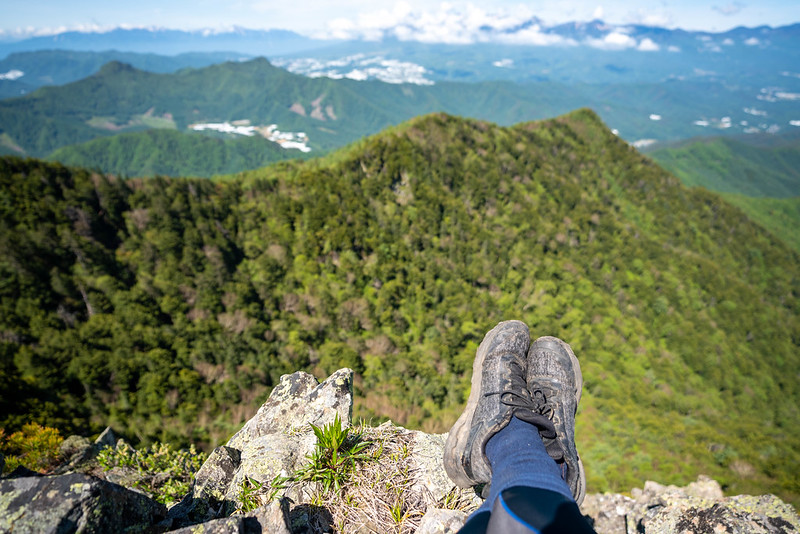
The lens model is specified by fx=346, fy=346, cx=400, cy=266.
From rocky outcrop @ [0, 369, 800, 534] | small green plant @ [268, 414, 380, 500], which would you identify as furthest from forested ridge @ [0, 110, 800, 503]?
small green plant @ [268, 414, 380, 500]

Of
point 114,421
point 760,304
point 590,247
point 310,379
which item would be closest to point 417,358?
point 114,421

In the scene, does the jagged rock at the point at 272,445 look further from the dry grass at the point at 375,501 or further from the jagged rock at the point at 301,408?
the dry grass at the point at 375,501

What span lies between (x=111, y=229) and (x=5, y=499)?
34.7 metres

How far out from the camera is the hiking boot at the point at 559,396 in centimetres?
331

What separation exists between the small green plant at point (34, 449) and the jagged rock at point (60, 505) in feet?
12.9

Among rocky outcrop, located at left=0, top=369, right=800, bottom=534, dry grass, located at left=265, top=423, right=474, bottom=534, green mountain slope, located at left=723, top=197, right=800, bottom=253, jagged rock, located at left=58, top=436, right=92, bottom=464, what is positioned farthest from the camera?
green mountain slope, located at left=723, top=197, right=800, bottom=253

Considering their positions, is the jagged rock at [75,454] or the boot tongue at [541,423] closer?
the boot tongue at [541,423]

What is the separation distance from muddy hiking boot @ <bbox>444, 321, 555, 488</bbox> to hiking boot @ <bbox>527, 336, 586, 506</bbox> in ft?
0.41

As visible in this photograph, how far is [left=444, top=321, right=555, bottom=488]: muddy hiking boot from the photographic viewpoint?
341 centimetres

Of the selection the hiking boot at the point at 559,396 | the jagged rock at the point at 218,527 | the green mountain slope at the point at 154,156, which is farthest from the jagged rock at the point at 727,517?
the green mountain slope at the point at 154,156

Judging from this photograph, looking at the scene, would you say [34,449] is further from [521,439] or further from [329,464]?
[521,439]

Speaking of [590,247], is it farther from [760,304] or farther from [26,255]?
[26,255]

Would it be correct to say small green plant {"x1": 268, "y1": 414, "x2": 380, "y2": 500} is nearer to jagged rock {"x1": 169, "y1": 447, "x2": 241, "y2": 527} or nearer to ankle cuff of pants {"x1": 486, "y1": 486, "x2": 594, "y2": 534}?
jagged rock {"x1": 169, "y1": 447, "x2": 241, "y2": 527}

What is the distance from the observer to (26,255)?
Result: 22875 millimetres
